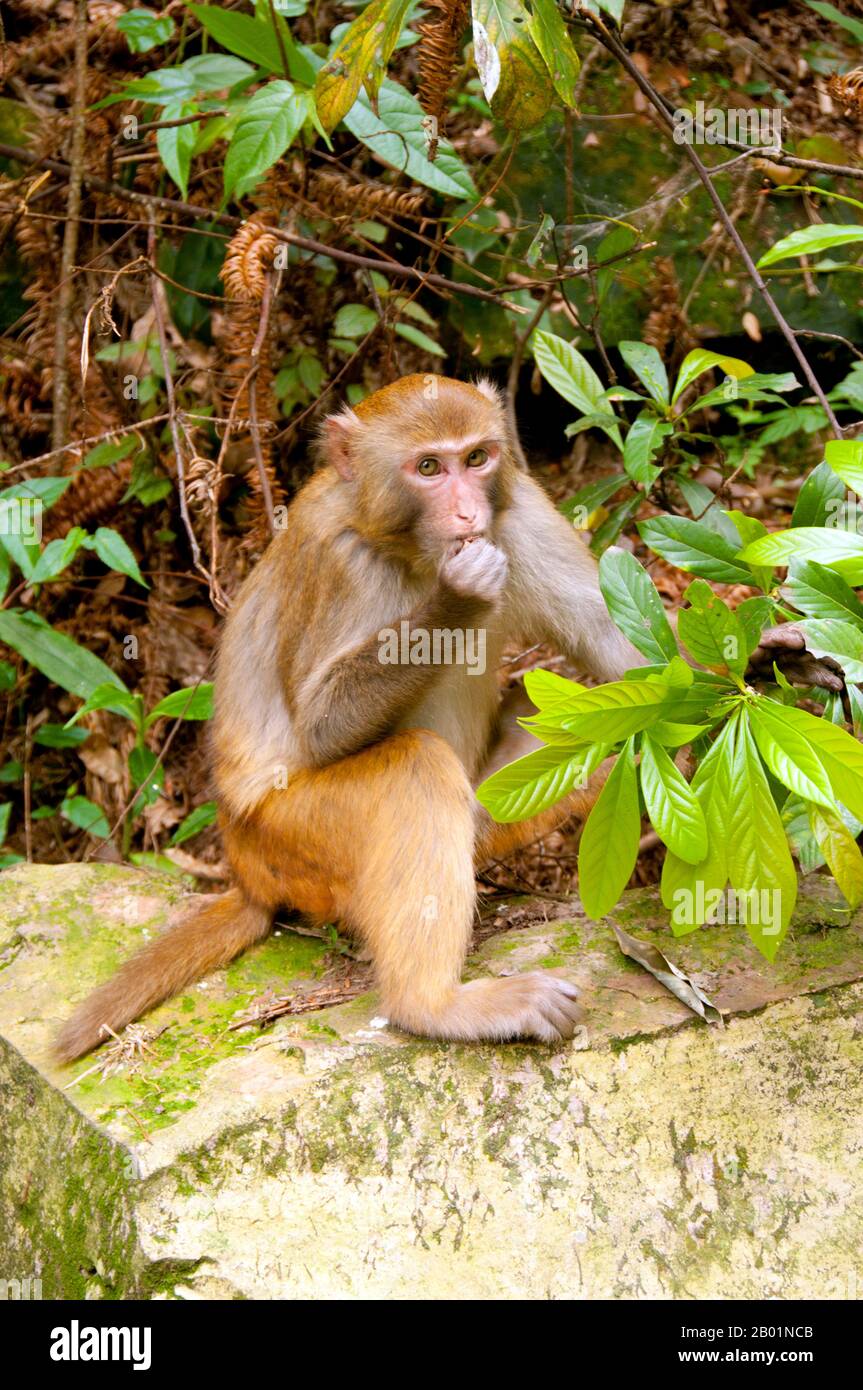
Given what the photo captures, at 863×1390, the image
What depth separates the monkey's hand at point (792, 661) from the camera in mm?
3773

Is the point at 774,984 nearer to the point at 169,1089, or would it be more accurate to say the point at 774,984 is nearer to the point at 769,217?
the point at 169,1089

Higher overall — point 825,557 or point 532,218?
point 532,218

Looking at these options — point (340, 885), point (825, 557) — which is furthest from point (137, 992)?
point (825, 557)

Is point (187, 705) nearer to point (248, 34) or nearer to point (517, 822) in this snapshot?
point (517, 822)

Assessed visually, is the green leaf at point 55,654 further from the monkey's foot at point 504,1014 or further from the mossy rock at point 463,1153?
the monkey's foot at point 504,1014

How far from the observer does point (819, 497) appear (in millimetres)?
3918

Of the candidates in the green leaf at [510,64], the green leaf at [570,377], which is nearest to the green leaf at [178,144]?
the green leaf at [570,377]

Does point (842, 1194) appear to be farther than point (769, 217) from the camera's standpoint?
No

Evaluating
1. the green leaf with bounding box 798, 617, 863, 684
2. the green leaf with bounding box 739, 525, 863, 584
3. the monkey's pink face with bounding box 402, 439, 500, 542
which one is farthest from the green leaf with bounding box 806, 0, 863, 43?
the green leaf with bounding box 798, 617, 863, 684

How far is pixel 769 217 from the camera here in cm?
712

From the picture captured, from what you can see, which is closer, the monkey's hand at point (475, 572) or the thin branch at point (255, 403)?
the monkey's hand at point (475, 572)

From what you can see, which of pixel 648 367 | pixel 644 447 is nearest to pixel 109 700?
pixel 644 447

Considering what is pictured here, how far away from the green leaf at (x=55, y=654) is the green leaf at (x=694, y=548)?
267cm

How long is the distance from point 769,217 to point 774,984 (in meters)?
4.80
